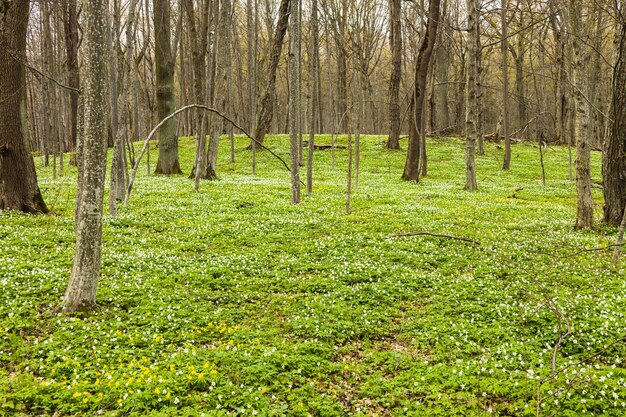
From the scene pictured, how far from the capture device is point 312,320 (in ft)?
25.8

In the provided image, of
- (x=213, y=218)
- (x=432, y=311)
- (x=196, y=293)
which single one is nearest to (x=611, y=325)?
(x=432, y=311)

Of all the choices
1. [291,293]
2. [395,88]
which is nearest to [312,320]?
[291,293]

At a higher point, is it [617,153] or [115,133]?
[115,133]

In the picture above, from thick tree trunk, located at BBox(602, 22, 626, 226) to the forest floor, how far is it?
1117mm

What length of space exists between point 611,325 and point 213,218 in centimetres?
1145

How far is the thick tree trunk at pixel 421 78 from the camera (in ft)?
81.8

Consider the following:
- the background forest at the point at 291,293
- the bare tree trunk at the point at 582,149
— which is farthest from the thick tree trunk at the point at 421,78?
the bare tree trunk at the point at 582,149

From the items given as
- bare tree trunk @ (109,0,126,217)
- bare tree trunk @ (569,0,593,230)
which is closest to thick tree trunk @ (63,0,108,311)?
bare tree trunk @ (109,0,126,217)

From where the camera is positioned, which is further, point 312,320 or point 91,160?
point 312,320

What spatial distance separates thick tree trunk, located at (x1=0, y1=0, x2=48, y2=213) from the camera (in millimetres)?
13594

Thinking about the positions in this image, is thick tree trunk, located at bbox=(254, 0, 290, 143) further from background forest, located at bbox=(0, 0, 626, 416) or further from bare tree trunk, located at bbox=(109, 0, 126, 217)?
background forest, located at bbox=(0, 0, 626, 416)

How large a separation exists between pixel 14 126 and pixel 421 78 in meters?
21.4

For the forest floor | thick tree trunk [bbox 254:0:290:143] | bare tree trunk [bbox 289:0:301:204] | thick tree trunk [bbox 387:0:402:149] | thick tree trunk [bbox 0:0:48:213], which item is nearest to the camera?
the forest floor

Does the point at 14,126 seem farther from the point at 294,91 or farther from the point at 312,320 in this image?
the point at 312,320
